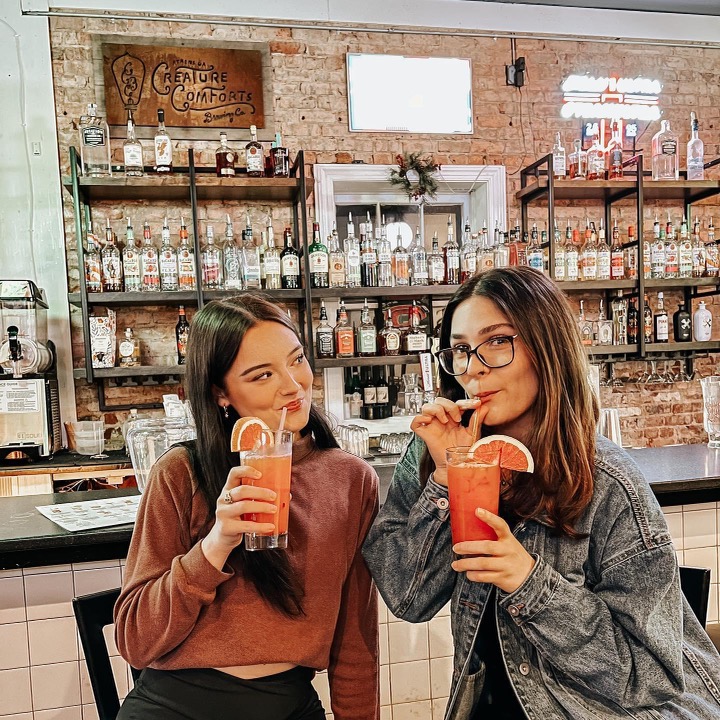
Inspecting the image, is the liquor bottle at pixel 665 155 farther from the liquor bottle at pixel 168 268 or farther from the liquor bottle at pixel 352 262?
the liquor bottle at pixel 168 268

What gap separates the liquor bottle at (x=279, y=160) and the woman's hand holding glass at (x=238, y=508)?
3208mm

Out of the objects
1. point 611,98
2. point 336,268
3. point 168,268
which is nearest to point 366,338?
point 336,268

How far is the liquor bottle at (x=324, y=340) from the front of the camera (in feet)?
13.3

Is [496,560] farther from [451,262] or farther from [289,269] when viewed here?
[451,262]

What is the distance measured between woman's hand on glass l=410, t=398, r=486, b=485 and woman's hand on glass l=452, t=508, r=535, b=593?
210 mm

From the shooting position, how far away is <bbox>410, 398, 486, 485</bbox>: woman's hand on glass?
4.06 feet

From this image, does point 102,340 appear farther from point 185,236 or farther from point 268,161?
point 268,161

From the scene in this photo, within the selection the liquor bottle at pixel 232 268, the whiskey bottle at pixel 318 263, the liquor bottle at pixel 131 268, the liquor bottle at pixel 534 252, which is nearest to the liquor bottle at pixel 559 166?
the liquor bottle at pixel 534 252

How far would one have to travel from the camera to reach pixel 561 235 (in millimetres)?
4590

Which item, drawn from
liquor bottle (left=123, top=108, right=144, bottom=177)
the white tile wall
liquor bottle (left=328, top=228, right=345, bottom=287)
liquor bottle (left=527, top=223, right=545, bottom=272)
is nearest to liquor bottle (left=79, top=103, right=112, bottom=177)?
liquor bottle (left=123, top=108, right=144, bottom=177)

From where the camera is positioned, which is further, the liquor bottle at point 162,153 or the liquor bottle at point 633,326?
the liquor bottle at point 633,326

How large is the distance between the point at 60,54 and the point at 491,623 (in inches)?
169

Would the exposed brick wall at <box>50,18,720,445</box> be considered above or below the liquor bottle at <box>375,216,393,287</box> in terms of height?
above

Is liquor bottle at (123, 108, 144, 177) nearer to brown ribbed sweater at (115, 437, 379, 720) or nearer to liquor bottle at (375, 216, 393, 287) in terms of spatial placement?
liquor bottle at (375, 216, 393, 287)
